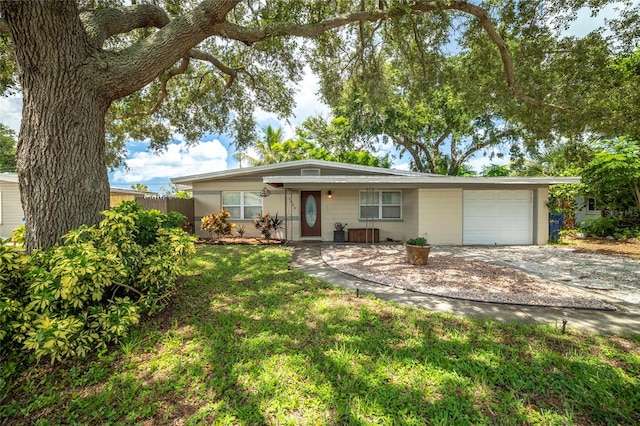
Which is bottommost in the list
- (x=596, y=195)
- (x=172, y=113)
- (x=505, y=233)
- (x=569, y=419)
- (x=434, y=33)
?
(x=569, y=419)

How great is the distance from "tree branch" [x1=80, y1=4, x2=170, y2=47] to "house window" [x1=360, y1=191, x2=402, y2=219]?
28.0 ft

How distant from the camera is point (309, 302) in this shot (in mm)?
4195

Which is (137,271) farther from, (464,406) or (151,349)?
(464,406)

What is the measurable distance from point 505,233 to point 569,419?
9.90 meters

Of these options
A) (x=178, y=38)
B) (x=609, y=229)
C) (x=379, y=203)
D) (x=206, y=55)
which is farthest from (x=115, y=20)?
(x=609, y=229)

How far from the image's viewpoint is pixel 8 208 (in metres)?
11.6

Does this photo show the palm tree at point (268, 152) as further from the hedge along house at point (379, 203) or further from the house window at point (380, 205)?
the house window at point (380, 205)

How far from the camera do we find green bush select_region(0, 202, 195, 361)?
248cm

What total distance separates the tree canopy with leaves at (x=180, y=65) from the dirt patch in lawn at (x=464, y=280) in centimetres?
502

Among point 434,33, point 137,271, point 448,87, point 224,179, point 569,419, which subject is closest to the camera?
point 569,419

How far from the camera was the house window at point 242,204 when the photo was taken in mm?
11477

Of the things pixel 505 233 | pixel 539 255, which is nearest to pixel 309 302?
pixel 539 255

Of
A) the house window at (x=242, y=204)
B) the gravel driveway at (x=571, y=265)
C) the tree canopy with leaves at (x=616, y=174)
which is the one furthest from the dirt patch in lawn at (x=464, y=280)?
the tree canopy with leaves at (x=616, y=174)

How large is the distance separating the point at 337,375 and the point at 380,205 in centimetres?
943
